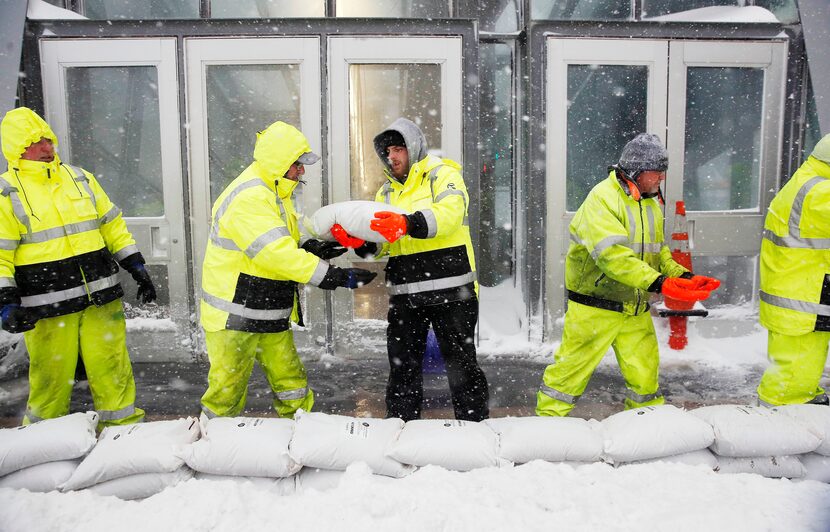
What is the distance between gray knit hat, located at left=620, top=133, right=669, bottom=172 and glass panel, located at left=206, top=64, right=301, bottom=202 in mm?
2843

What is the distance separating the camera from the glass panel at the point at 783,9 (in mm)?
4562

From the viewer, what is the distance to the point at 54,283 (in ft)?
8.94

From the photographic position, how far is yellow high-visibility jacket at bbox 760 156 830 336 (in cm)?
262

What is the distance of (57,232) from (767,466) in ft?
11.4

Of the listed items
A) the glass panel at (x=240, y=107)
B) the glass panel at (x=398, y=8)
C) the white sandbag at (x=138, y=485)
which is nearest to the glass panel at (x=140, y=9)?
the glass panel at (x=240, y=107)

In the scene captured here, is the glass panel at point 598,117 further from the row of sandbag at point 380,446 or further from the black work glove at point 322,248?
the row of sandbag at point 380,446

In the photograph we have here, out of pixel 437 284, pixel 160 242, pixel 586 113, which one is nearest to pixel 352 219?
pixel 437 284

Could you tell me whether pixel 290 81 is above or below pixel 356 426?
above

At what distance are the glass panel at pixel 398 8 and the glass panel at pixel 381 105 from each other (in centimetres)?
86

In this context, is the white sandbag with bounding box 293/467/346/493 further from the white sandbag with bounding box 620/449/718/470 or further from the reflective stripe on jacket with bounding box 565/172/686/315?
the reflective stripe on jacket with bounding box 565/172/686/315

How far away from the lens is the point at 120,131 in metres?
4.54

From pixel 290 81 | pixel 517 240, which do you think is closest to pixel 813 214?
pixel 517 240

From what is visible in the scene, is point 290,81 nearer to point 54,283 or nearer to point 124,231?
point 124,231

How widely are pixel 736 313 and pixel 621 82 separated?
239 centimetres
